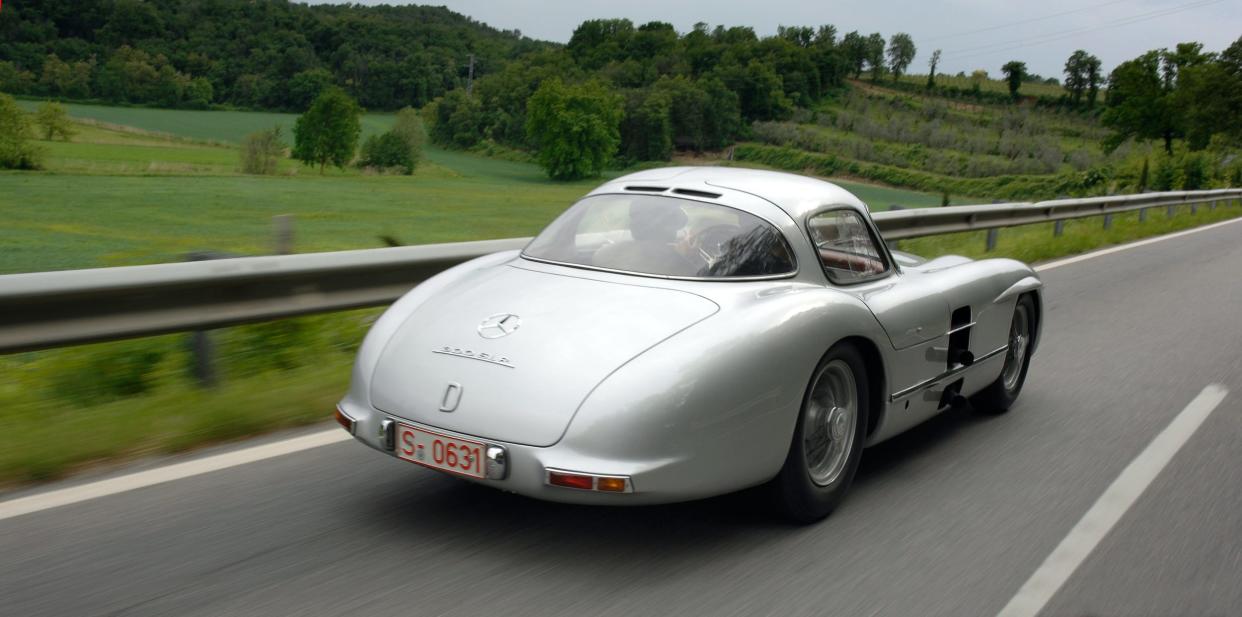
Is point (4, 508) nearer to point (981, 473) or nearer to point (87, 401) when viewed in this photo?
point (87, 401)

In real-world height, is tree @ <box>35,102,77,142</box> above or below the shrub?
above

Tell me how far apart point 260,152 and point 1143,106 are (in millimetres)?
68335

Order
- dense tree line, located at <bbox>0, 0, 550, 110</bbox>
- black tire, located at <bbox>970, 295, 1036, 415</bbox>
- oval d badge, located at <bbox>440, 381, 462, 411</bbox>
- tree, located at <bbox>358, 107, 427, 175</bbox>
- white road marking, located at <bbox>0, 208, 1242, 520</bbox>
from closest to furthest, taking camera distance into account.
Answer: oval d badge, located at <bbox>440, 381, 462, 411</bbox> < white road marking, located at <bbox>0, 208, 1242, 520</bbox> < black tire, located at <bbox>970, 295, 1036, 415</bbox> < dense tree line, located at <bbox>0, 0, 550, 110</bbox> < tree, located at <bbox>358, 107, 427, 175</bbox>

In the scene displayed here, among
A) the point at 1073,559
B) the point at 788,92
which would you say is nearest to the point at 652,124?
the point at 788,92

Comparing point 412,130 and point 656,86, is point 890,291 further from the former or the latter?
point 412,130

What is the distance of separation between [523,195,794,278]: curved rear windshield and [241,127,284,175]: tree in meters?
44.0

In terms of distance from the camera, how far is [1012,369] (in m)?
6.17

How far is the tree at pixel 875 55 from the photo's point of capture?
79500 mm

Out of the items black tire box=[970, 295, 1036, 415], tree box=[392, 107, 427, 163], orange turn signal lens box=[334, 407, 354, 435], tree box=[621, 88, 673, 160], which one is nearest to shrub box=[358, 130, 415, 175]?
tree box=[392, 107, 427, 163]

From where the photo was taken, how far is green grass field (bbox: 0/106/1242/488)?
500 cm

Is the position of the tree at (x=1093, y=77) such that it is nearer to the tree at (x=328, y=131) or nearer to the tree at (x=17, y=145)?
the tree at (x=328, y=131)

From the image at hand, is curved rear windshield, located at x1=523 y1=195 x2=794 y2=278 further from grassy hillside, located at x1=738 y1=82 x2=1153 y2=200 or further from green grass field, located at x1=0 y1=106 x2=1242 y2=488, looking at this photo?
grassy hillside, located at x1=738 y1=82 x2=1153 y2=200

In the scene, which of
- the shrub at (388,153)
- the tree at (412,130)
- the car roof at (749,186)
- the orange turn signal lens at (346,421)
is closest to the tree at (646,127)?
the tree at (412,130)

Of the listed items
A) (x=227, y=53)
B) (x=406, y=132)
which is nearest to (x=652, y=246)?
(x=227, y=53)
